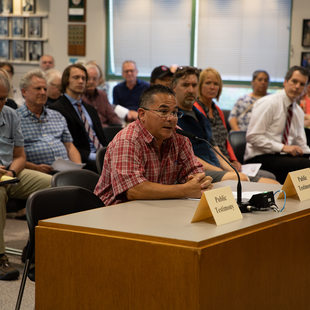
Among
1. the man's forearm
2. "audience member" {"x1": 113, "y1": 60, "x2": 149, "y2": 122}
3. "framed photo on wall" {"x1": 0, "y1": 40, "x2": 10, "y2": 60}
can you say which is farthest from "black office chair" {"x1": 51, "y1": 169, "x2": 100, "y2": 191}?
"framed photo on wall" {"x1": 0, "y1": 40, "x2": 10, "y2": 60}

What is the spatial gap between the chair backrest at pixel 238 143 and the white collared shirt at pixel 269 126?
0.05m

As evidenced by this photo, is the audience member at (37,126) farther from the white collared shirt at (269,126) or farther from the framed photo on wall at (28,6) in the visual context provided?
the framed photo on wall at (28,6)

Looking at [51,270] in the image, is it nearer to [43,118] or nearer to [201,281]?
[201,281]

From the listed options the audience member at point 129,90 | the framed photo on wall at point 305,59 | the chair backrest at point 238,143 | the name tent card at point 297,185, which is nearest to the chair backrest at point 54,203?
the name tent card at point 297,185

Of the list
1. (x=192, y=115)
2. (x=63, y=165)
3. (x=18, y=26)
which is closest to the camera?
(x=192, y=115)

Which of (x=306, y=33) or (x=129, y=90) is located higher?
(x=306, y=33)

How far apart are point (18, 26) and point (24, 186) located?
5439mm

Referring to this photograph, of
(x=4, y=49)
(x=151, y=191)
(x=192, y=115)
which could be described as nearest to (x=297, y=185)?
(x=151, y=191)

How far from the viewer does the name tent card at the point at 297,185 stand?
267 centimetres

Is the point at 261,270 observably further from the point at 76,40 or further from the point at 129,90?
the point at 76,40

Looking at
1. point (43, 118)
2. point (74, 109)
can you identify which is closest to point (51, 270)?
point (43, 118)

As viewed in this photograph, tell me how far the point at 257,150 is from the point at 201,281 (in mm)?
3342

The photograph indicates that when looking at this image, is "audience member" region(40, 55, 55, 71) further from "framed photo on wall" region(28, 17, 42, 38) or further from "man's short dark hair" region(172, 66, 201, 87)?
"man's short dark hair" region(172, 66, 201, 87)

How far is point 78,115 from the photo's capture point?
509cm
